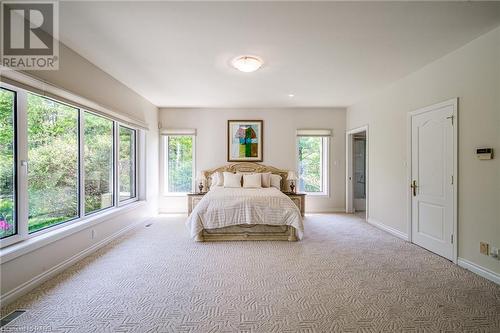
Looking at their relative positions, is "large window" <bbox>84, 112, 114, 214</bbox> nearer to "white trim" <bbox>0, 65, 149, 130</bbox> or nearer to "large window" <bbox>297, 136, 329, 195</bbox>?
"white trim" <bbox>0, 65, 149, 130</bbox>

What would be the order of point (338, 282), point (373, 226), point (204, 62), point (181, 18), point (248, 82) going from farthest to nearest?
point (373, 226)
point (248, 82)
point (204, 62)
point (338, 282)
point (181, 18)

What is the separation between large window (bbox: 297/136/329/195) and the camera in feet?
19.5

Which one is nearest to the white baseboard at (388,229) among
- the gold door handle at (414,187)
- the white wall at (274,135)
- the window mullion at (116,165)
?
the gold door handle at (414,187)

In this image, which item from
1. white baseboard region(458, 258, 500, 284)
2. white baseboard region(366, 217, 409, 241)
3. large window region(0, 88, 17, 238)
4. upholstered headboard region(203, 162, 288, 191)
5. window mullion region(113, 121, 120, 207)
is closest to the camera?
large window region(0, 88, 17, 238)

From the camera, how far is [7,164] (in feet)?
7.09

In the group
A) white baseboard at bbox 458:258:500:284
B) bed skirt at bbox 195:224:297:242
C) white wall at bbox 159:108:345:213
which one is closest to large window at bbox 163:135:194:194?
white wall at bbox 159:108:345:213

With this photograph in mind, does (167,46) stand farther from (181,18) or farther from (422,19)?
(422,19)

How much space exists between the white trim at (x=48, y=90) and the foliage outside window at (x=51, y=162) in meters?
0.15

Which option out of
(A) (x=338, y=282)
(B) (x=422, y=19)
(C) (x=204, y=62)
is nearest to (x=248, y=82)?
(C) (x=204, y=62)

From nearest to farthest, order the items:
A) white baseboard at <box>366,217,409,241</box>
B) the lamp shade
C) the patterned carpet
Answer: the patterned carpet < white baseboard at <box>366,217,409,241</box> < the lamp shade

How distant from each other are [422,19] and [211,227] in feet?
11.7

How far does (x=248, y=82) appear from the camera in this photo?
3938 millimetres
